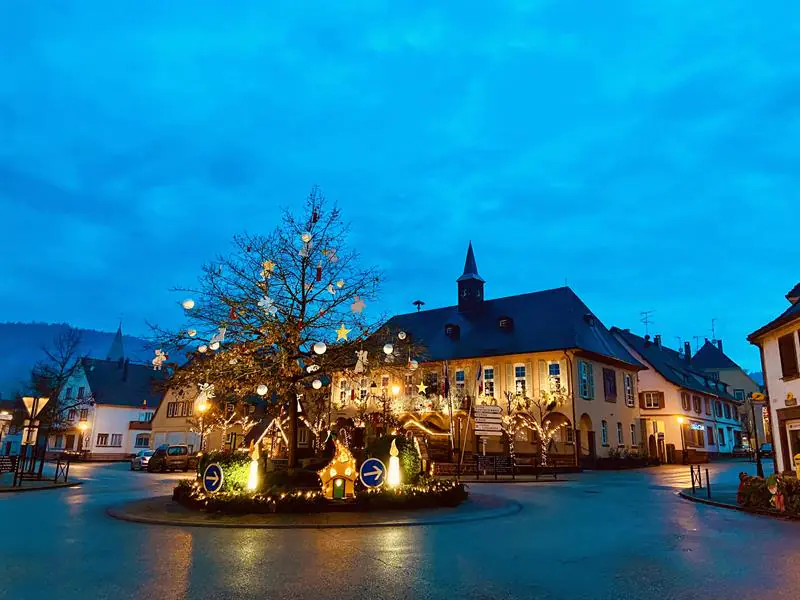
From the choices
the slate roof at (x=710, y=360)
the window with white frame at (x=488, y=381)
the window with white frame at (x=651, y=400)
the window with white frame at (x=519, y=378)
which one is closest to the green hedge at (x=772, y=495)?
the window with white frame at (x=519, y=378)

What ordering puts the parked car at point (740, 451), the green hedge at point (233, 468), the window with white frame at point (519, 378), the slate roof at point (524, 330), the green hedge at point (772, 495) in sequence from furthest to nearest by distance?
the parked car at point (740, 451), the slate roof at point (524, 330), the window with white frame at point (519, 378), the green hedge at point (233, 468), the green hedge at point (772, 495)

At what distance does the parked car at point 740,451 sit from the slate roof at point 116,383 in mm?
60196

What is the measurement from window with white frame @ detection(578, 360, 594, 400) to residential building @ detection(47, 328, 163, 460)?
44185 mm

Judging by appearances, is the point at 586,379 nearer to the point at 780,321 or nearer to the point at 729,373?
the point at 780,321

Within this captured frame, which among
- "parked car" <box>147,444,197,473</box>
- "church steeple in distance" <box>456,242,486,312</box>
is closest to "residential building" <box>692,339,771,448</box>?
"church steeple in distance" <box>456,242,486,312</box>

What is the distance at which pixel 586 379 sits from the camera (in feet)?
138

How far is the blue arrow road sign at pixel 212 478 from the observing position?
1531cm

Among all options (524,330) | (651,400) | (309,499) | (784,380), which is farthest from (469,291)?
(309,499)

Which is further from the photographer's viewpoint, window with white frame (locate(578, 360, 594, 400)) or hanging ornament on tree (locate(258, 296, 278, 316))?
window with white frame (locate(578, 360, 594, 400))

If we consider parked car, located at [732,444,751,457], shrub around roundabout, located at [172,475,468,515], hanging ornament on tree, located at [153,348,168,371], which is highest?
hanging ornament on tree, located at [153,348,168,371]

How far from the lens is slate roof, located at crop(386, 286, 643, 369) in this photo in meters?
43.0

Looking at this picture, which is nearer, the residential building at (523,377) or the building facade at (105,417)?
the residential building at (523,377)

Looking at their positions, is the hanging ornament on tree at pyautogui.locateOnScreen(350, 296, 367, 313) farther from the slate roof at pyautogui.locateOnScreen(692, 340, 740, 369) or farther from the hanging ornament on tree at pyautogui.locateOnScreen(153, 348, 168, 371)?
the slate roof at pyautogui.locateOnScreen(692, 340, 740, 369)

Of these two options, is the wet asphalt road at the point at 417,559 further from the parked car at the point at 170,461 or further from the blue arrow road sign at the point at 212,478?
the parked car at the point at 170,461
